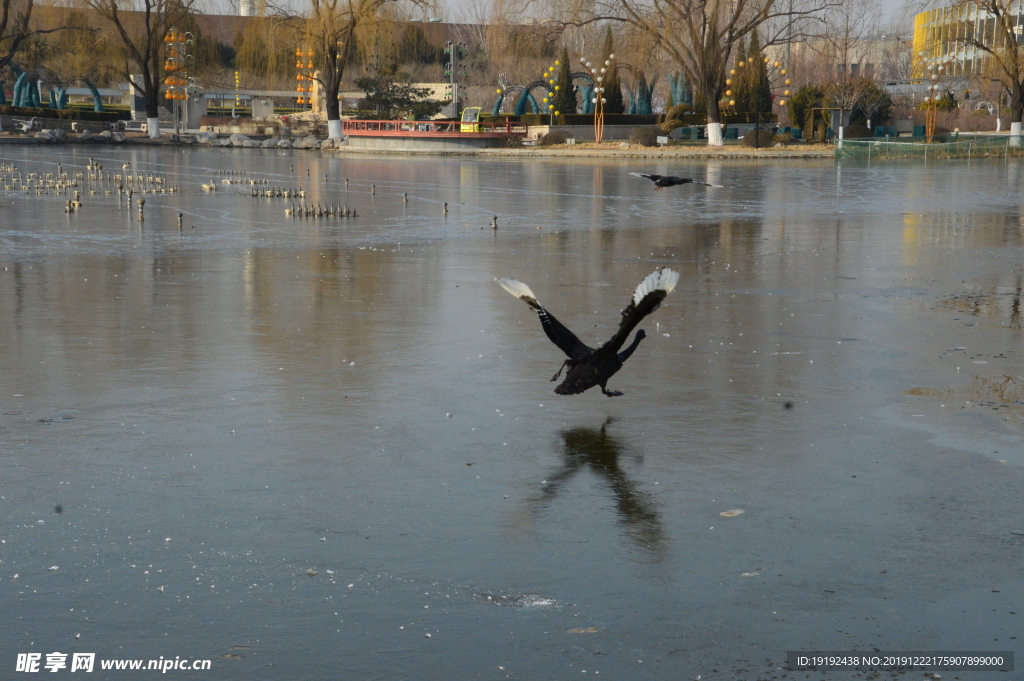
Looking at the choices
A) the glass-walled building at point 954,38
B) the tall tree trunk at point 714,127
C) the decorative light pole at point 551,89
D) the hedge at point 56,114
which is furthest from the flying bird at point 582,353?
the hedge at point 56,114

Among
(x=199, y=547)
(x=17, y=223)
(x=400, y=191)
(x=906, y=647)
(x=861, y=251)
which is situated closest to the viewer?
(x=906, y=647)

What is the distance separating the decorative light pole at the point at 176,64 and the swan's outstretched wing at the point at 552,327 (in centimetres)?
6300

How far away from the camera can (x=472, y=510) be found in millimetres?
5949

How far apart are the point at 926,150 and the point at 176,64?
141 ft

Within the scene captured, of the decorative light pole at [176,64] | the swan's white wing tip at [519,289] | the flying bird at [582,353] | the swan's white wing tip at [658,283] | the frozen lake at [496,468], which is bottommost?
the frozen lake at [496,468]

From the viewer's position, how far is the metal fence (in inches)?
1823

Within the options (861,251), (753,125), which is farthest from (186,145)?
(861,251)

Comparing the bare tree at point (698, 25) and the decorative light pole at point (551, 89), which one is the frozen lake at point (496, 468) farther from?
the decorative light pole at point (551, 89)

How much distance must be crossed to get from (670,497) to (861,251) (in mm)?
11601

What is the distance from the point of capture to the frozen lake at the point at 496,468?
4.59 metres

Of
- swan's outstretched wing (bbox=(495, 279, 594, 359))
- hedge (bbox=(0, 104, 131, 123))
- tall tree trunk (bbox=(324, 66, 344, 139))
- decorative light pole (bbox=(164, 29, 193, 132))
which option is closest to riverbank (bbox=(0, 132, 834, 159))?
tall tree trunk (bbox=(324, 66, 344, 139))

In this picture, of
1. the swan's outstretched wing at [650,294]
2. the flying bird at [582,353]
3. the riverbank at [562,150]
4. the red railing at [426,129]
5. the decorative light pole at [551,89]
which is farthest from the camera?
the decorative light pole at [551,89]

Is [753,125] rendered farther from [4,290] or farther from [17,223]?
[4,290]

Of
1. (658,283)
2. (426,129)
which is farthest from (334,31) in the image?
(658,283)
